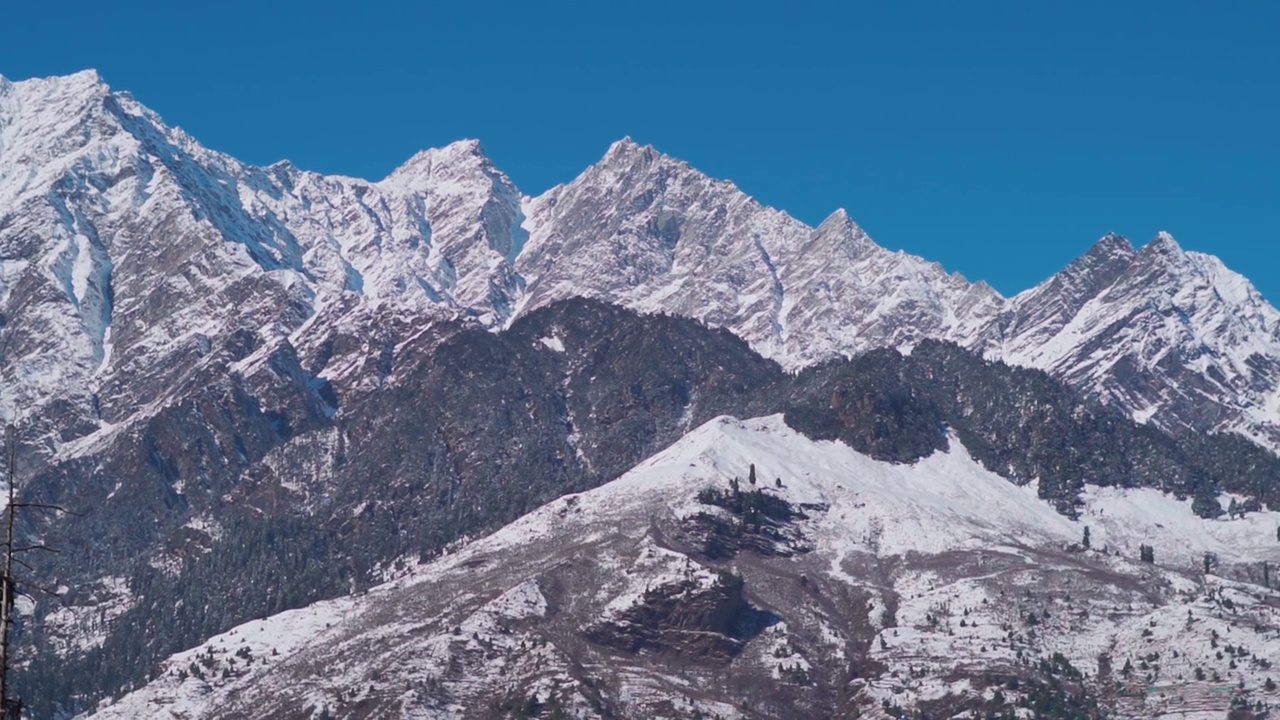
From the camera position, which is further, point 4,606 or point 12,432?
point 12,432

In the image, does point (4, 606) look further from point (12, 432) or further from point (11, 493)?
point (12, 432)

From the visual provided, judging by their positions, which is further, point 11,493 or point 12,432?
point 12,432

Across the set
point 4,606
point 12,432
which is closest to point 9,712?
point 4,606

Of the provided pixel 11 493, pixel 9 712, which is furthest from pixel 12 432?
pixel 9 712

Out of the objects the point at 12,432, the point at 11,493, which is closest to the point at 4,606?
the point at 11,493

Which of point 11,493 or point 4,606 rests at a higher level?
point 11,493

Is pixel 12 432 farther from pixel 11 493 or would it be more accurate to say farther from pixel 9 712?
pixel 9 712

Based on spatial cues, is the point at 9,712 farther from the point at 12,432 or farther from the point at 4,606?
the point at 12,432

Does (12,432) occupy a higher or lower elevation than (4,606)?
higher
